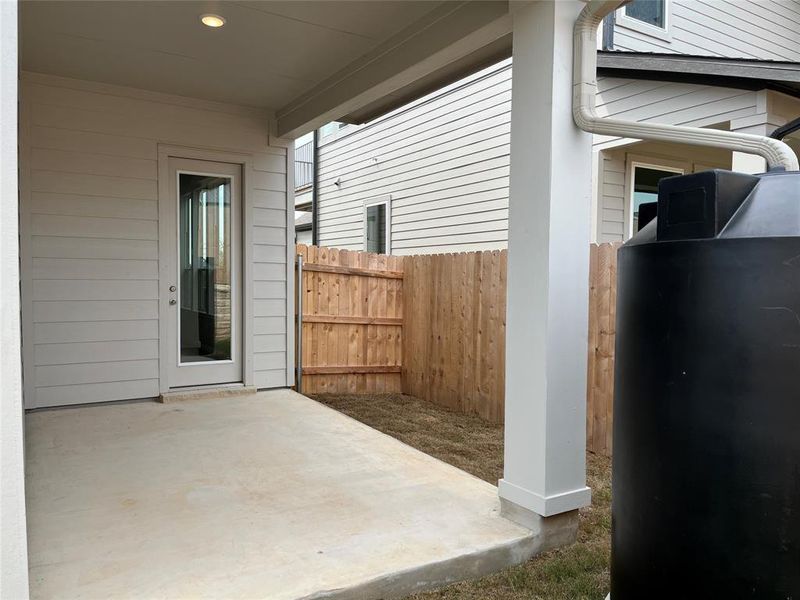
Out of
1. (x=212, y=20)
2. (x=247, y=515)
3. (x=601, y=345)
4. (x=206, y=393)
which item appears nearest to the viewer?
(x=247, y=515)

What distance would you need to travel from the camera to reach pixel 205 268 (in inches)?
204

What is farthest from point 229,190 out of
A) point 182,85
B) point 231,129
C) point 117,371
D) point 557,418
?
point 557,418

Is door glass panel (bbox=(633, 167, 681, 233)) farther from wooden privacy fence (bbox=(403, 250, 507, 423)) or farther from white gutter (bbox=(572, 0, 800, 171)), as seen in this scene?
white gutter (bbox=(572, 0, 800, 171))

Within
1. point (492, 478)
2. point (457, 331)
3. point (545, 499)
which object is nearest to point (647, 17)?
point (457, 331)

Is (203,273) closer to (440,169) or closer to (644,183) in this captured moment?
(440,169)

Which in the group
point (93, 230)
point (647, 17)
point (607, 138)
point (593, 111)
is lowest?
point (93, 230)

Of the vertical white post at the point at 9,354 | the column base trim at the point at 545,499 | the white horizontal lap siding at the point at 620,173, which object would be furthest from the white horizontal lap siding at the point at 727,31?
the vertical white post at the point at 9,354

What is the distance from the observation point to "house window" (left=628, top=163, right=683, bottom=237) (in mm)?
5863

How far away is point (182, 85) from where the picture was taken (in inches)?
183

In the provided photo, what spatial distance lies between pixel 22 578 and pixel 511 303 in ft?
6.92

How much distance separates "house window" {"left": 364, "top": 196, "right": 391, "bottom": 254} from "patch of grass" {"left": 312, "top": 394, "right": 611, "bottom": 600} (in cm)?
338

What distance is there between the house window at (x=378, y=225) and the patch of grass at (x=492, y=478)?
3.38m

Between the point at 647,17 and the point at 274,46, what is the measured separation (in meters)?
5.07

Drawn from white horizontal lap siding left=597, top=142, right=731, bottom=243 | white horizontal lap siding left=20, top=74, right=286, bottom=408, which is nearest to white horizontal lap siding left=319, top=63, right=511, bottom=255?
white horizontal lap siding left=597, top=142, right=731, bottom=243
